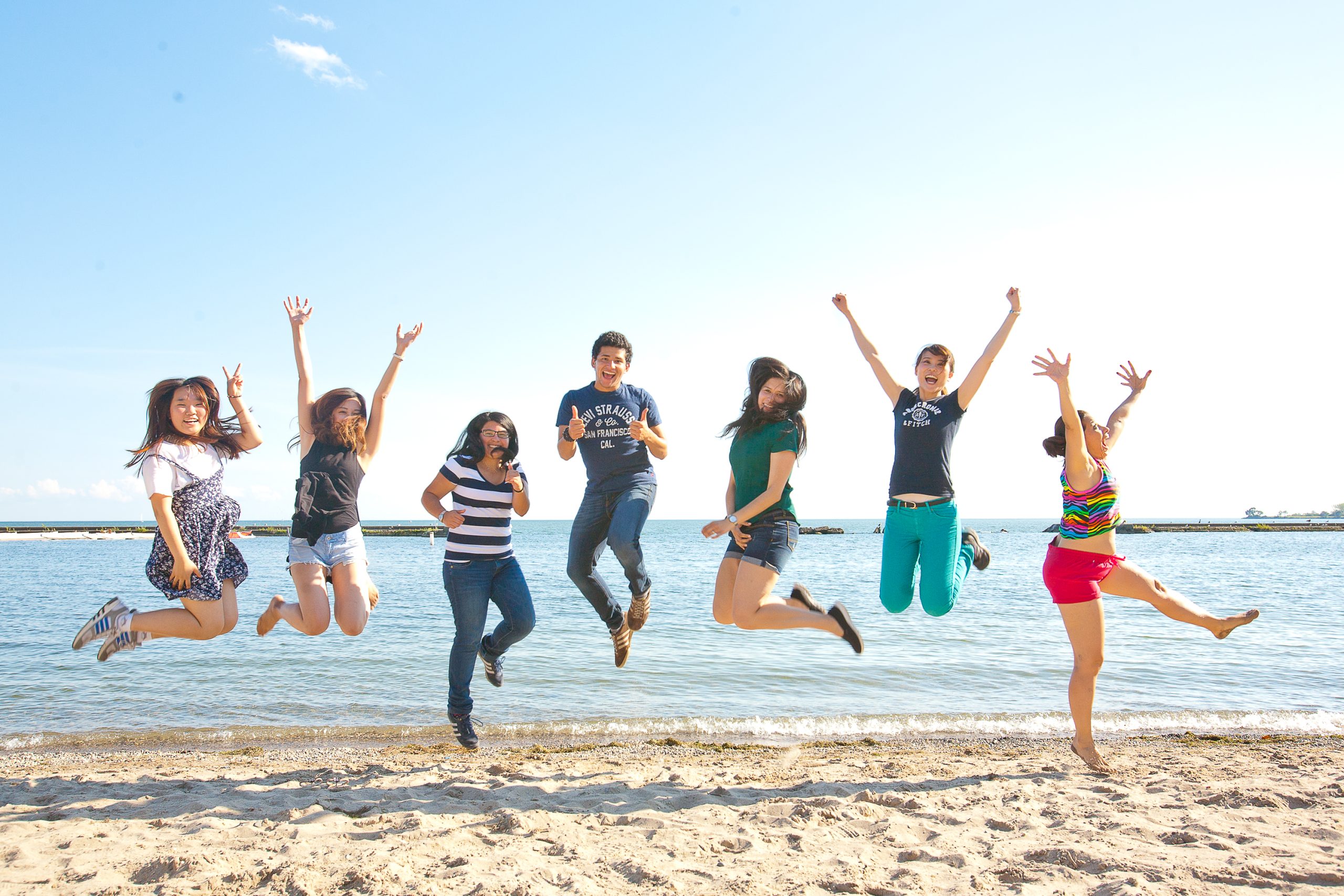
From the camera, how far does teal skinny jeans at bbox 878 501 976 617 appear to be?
5.52m

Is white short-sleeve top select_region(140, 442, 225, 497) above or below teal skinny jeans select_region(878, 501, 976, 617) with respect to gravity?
above

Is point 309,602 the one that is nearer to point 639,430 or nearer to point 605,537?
point 605,537

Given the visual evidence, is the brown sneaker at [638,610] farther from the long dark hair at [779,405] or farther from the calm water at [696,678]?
the calm water at [696,678]

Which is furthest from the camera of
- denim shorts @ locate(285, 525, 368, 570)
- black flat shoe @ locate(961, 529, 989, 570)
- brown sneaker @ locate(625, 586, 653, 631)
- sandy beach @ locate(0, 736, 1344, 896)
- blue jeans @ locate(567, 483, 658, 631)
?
brown sneaker @ locate(625, 586, 653, 631)

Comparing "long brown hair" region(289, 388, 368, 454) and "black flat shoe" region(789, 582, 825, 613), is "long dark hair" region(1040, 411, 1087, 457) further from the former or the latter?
"long brown hair" region(289, 388, 368, 454)

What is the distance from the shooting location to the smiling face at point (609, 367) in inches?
236

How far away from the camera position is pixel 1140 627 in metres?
15.9

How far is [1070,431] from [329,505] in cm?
499

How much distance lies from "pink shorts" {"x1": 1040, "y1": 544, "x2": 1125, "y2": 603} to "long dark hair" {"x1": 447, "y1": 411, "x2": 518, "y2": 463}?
3.80m

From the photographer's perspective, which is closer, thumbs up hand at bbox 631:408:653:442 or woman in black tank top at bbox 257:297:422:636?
woman in black tank top at bbox 257:297:422:636

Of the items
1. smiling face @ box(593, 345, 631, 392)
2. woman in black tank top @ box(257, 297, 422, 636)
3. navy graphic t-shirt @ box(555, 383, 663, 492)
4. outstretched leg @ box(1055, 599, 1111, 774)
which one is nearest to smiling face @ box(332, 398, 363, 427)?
woman in black tank top @ box(257, 297, 422, 636)

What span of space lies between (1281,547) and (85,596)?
67.4 meters

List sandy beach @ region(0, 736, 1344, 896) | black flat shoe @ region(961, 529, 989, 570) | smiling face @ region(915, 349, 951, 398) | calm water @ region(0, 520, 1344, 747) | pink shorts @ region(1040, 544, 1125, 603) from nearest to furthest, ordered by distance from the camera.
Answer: sandy beach @ region(0, 736, 1344, 896) → pink shorts @ region(1040, 544, 1125, 603) → smiling face @ region(915, 349, 951, 398) → black flat shoe @ region(961, 529, 989, 570) → calm water @ region(0, 520, 1344, 747)

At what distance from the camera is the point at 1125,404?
19.1 ft
